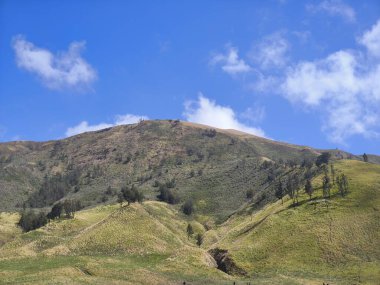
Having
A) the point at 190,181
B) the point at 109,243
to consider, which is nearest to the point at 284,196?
the point at 109,243

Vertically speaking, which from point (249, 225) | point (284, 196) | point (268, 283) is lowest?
point (268, 283)

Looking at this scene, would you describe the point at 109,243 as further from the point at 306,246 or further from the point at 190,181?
the point at 190,181

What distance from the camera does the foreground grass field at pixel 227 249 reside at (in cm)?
6525

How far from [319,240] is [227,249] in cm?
1712

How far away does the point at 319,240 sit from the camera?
82812 mm

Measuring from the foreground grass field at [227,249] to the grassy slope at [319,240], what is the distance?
6.3 inches

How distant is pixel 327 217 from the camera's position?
8994 cm

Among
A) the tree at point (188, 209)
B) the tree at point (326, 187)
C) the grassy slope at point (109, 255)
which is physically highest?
the tree at point (326, 187)

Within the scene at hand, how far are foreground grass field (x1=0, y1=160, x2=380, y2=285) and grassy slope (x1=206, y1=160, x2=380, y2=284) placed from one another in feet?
0.52

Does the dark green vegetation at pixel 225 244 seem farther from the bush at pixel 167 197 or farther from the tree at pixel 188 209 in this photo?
the bush at pixel 167 197

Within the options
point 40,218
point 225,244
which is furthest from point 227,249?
point 40,218

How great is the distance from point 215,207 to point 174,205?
46.2ft

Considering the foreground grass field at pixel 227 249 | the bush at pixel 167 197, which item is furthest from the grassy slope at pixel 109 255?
the bush at pixel 167 197

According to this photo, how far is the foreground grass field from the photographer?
65.2 meters
